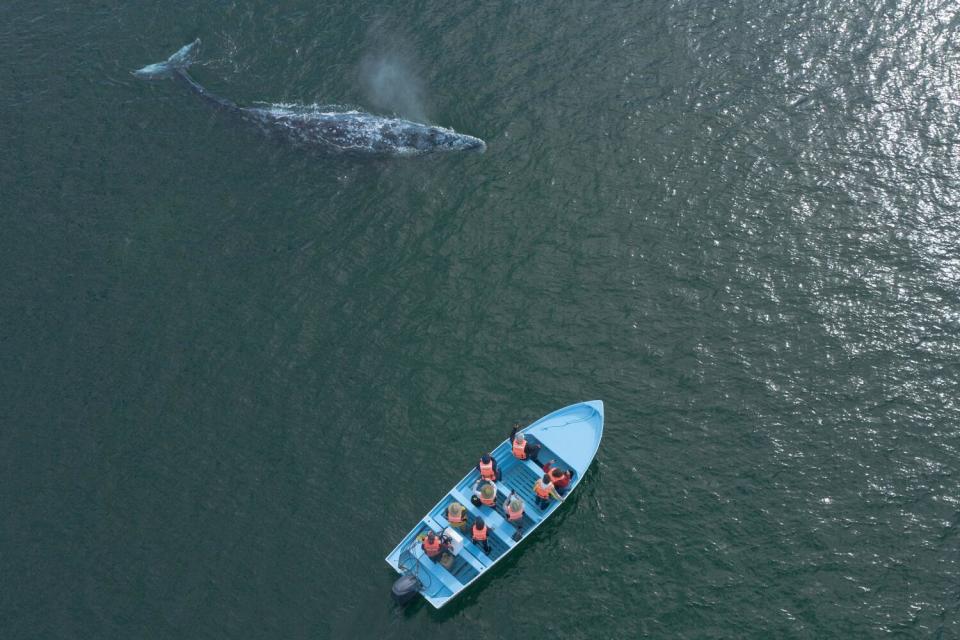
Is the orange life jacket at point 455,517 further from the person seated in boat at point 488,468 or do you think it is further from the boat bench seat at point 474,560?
the person seated in boat at point 488,468

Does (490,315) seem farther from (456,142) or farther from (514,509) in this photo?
(456,142)

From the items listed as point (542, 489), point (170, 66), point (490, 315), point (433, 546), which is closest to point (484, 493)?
point (542, 489)

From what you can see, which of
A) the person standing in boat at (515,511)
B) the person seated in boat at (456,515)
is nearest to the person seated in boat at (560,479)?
the person standing in boat at (515,511)

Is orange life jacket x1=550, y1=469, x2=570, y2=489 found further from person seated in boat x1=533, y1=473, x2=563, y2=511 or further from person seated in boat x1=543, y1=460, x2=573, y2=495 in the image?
person seated in boat x1=533, y1=473, x2=563, y2=511

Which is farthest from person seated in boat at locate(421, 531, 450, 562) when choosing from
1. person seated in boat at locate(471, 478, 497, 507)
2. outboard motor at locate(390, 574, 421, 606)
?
person seated in boat at locate(471, 478, 497, 507)

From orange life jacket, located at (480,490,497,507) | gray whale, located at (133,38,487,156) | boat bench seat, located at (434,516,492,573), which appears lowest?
boat bench seat, located at (434,516,492,573)

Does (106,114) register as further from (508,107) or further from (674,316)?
(674,316)

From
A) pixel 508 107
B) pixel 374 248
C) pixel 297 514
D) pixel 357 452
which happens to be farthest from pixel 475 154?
pixel 297 514
